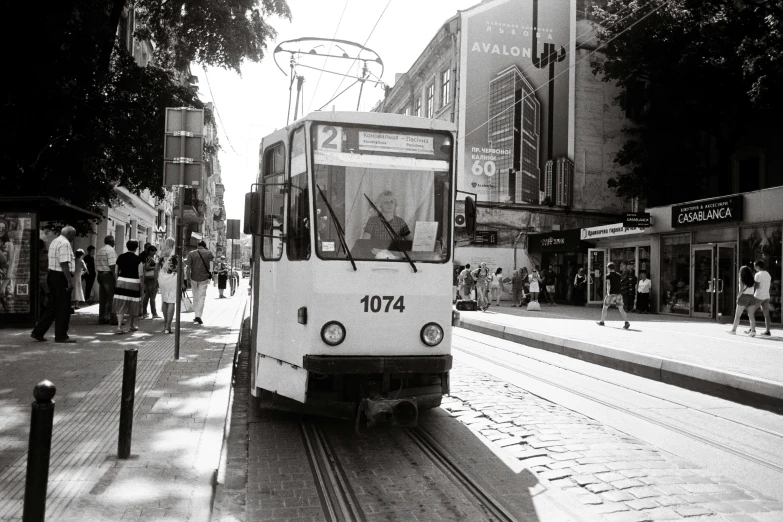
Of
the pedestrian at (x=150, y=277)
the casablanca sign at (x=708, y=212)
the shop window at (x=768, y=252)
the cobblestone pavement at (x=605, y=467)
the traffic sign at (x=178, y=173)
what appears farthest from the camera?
the casablanca sign at (x=708, y=212)

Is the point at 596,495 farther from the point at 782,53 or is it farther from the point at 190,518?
the point at 782,53

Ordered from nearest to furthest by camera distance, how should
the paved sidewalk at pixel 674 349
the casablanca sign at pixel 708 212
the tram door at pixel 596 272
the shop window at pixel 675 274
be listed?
the paved sidewalk at pixel 674 349 → the casablanca sign at pixel 708 212 → the shop window at pixel 675 274 → the tram door at pixel 596 272

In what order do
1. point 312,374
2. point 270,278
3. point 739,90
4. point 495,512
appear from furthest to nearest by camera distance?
point 739,90, point 270,278, point 312,374, point 495,512

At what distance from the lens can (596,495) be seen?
452cm

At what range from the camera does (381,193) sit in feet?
18.8

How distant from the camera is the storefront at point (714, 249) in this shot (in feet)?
60.5

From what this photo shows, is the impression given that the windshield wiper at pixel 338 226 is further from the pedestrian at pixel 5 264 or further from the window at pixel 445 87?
the window at pixel 445 87

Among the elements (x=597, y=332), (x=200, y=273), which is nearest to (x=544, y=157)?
(x=597, y=332)

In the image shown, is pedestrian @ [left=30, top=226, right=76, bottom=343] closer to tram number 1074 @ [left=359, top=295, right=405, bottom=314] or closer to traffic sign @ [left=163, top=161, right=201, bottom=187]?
traffic sign @ [left=163, top=161, right=201, bottom=187]

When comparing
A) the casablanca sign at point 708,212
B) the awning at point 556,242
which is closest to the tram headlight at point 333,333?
the casablanca sign at point 708,212

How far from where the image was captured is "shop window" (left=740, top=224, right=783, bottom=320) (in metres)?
18.2

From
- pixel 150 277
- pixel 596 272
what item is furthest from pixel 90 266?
pixel 596 272

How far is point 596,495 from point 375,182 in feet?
9.42

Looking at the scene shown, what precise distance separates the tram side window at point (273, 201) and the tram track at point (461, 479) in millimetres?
1985
